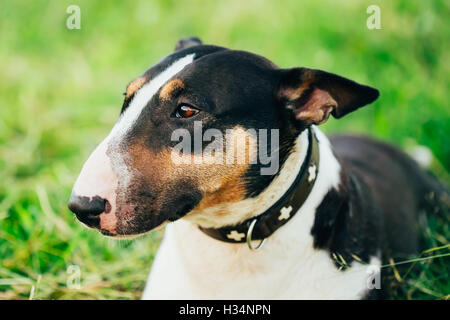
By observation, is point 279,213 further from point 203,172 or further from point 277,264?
point 203,172

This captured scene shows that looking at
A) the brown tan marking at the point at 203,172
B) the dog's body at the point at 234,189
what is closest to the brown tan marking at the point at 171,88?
the dog's body at the point at 234,189

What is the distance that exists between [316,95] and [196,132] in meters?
0.65

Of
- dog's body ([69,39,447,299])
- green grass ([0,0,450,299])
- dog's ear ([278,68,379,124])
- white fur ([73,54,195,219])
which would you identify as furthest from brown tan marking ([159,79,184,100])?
green grass ([0,0,450,299])

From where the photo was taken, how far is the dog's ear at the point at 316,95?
252 centimetres

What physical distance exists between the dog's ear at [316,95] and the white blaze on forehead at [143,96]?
49 cm

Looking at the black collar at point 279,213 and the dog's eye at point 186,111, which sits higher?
the dog's eye at point 186,111

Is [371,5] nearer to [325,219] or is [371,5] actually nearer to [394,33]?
[394,33]

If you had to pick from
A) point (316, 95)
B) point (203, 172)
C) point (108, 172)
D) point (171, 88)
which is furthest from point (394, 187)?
point (108, 172)

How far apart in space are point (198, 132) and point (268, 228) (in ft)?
1.88

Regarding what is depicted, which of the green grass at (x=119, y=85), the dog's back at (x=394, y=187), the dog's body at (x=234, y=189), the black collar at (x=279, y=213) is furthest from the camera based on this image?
the green grass at (x=119, y=85)

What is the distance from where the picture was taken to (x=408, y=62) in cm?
554

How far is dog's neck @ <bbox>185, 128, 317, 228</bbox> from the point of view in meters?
2.54

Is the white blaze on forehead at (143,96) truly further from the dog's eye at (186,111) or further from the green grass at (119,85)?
the green grass at (119,85)
